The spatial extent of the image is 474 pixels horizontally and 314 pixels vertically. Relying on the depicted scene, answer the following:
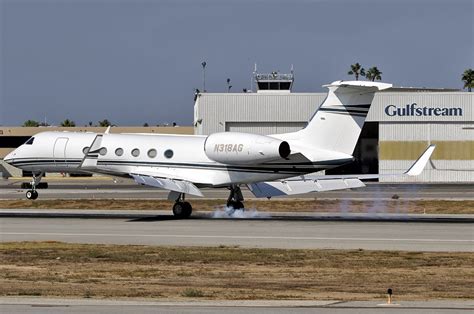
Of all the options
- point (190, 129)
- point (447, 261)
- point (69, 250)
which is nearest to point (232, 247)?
point (69, 250)

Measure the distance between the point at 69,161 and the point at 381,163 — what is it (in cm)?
4514

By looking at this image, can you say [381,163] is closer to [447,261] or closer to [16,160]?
[16,160]

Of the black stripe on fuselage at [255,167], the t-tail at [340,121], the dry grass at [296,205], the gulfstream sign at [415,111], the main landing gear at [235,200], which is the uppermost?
the gulfstream sign at [415,111]

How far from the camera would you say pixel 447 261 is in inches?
917

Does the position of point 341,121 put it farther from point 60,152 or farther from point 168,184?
point 60,152

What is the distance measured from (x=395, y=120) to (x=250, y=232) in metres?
52.2

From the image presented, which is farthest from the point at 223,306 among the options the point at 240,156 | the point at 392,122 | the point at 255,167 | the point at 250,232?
the point at 392,122

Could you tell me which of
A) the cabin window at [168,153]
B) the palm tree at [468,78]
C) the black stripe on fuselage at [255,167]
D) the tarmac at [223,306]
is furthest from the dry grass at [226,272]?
the palm tree at [468,78]

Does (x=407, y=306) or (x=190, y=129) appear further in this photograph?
(x=190, y=129)

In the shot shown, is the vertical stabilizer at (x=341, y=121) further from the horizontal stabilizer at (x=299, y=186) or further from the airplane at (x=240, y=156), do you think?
the horizontal stabilizer at (x=299, y=186)

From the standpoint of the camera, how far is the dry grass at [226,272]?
17562 mm

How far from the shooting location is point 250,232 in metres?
30.9

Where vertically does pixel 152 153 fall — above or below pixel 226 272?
above

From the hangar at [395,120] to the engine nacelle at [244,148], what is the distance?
4369 centimetres
